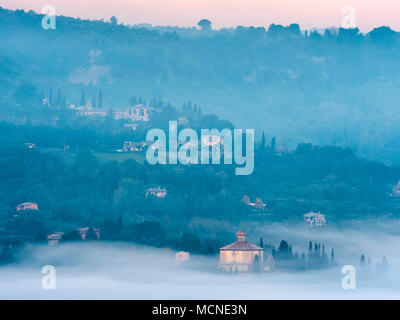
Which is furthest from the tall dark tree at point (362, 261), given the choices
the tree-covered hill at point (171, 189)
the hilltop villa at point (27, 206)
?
the hilltop villa at point (27, 206)

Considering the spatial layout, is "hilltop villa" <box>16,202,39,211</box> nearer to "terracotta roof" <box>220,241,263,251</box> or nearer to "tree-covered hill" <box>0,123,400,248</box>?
"tree-covered hill" <box>0,123,400,248</box>

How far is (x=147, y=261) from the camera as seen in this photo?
59.0 metres

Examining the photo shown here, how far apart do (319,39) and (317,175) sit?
50.1m

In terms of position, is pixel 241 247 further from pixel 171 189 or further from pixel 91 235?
pixel 171 189

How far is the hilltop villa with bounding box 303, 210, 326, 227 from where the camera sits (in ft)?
240

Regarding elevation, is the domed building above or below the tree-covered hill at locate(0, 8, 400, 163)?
below

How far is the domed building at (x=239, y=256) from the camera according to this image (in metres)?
56.0

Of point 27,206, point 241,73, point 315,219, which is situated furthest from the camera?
point 241,73

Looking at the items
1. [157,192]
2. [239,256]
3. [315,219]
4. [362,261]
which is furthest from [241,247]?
[157,192]

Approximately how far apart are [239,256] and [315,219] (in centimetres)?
1700

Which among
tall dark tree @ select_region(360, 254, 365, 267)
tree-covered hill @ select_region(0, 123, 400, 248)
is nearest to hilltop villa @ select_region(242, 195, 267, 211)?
tree-covered hill @ select_region(0, 123, 400, 248)

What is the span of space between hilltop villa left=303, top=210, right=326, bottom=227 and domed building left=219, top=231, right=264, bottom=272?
13.9 meters

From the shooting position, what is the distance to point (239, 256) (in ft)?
190
